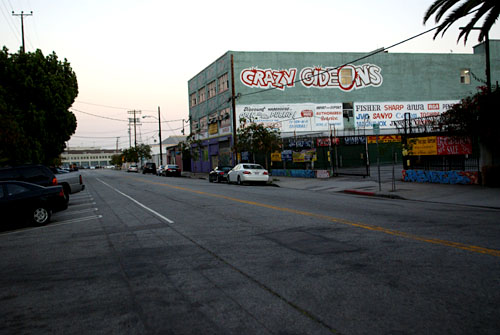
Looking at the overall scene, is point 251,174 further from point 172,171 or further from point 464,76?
point 464,76

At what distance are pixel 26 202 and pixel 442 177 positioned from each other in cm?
1685

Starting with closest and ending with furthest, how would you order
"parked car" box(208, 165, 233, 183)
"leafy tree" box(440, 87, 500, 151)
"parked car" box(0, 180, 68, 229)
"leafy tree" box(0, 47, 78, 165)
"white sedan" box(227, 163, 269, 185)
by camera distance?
"parked car" box(0, 180, 68, 229)
"leafy tree" box(440, 87, 500, 151)
"white sedan" box(227, 163, 269, 185)
"parked car" box(208, 165, 233, 183)
"leafy tree" box(0, 47, 78, 165)

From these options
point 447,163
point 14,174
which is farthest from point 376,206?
point 14,174

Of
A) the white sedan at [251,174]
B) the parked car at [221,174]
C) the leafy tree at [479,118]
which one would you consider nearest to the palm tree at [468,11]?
the leafy tree at [479,118]

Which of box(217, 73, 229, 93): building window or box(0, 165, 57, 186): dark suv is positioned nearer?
box(0, 165, 57, 186): dark suv

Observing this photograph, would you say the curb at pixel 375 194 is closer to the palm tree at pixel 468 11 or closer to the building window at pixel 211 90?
the palm tree at pixel 468 11

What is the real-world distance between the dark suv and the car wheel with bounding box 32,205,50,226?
405cm

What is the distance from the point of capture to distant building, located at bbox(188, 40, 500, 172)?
43438 mm

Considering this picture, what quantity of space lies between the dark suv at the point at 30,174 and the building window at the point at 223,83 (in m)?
30.3

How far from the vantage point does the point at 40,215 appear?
12344mm

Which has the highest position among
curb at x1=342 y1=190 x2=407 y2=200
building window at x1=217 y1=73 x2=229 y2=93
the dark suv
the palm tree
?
building window at x1=217 y1=73 x2=229 y2=93

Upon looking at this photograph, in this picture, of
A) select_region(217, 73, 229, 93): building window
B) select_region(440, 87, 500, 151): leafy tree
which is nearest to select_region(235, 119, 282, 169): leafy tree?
select_region(440, 87, 500, 151): leafy tree

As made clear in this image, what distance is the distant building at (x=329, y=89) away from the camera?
43438 millimetres

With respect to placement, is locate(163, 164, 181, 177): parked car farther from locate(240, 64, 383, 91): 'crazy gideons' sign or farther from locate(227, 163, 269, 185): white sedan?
locate(227, 163, 269, 185): white sedan
